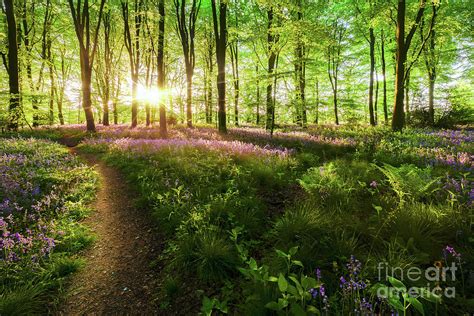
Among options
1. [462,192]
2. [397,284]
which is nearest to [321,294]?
[397,284]

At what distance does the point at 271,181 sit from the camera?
21.2 ft

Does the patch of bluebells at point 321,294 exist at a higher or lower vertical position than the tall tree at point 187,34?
lower

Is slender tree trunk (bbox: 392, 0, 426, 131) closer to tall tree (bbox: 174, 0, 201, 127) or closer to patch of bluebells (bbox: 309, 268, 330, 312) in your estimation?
tall tree (bbox: 174, 0, 201, 127)

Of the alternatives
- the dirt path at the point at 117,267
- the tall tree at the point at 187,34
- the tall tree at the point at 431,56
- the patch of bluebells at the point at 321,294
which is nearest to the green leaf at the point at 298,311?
the patch of bluebells at the point at 321,294

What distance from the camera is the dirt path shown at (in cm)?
318

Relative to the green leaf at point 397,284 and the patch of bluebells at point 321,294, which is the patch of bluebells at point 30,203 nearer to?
the patch of bluebells at point 321,294

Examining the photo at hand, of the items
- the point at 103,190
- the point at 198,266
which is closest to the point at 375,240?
the point at 198,266

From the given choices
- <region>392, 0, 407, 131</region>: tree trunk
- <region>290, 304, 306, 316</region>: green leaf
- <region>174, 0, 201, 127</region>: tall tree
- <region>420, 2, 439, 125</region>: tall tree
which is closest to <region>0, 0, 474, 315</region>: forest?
<region>290, 304, 306, 316</region>: green leaf

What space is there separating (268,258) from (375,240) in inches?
62.4

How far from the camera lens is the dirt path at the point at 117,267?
3184 mm

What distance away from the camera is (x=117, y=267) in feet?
13.1

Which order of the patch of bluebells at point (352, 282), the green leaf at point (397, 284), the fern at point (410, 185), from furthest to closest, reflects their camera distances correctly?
the fern at point (410, 185)
the patch of bluebells at point (352, 282)
the green leaf at point (397, 284)

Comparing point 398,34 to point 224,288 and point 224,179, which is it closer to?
point 224,179

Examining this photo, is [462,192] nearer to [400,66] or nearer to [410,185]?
[410,185]
